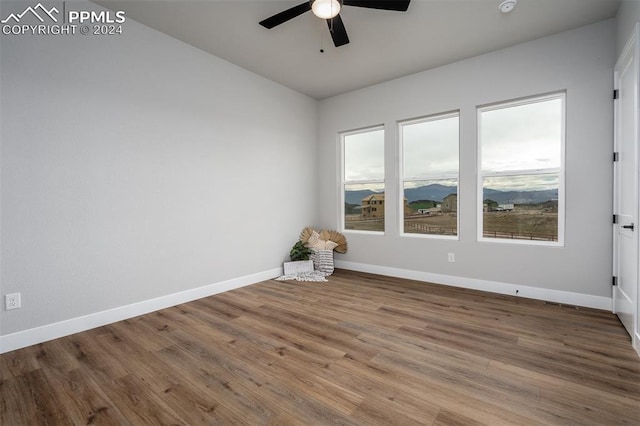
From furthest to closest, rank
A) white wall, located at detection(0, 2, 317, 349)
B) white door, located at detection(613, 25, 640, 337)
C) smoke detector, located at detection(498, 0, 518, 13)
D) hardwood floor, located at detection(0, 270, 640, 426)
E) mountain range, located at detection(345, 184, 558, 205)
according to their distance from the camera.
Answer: mountain range, located at detection(345, 184, 558, 205)
smoke detector, located at detection(498, 0, 518, 13)
white wall, located at detection(0, 2, 317, 349)
white door, located at detection(613, 25, 640, 337)
hardwood floor, located at detection(0, 270, 640, 426)

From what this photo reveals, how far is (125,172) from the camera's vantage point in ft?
9.54

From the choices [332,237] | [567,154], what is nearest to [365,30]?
[567,154]

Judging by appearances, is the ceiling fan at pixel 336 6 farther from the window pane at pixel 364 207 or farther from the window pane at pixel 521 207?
the window pane at pixel 364 207

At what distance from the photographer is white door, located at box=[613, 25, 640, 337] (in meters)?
2.24

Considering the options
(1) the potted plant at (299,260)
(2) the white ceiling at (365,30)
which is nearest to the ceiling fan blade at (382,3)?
(2) the white ceiling at (365,30)

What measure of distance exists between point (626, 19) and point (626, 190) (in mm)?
1488

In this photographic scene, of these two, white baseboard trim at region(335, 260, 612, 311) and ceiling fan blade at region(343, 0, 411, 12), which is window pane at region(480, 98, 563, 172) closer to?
white baseboard trim at region(335, 260, 612, 311)

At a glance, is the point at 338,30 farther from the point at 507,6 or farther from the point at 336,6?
the point at 507,6

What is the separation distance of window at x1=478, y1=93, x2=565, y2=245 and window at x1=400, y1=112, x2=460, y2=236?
361 millimetres

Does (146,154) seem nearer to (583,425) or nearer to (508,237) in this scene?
(583,425)

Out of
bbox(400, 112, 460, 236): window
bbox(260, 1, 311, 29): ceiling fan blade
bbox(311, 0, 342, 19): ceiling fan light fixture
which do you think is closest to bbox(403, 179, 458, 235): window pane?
bbox(400, 112, 460, 236): window

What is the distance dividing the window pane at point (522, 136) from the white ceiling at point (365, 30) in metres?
0.79

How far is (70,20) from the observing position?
8.42 feet

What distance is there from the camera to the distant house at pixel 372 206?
4.71 meters
